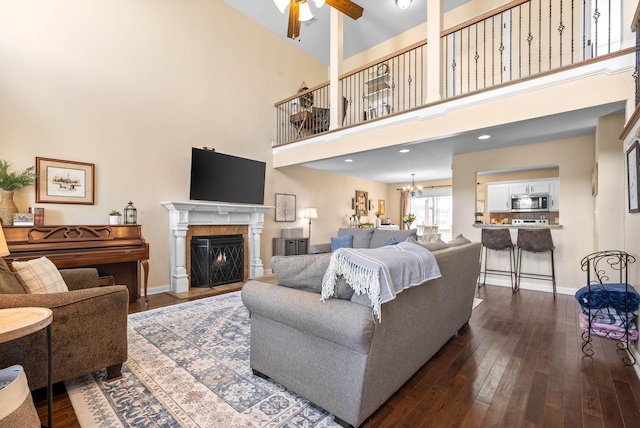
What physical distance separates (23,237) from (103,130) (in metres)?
1.70

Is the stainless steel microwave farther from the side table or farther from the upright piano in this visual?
the side table

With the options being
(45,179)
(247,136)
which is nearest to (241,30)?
(247,136)

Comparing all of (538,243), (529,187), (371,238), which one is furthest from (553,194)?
(371,238)

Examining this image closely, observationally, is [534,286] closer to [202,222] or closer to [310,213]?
[310,213]

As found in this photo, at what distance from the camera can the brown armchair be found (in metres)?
1.58

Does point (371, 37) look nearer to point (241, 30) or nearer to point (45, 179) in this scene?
point (241, 30)

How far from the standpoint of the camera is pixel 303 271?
1769mm

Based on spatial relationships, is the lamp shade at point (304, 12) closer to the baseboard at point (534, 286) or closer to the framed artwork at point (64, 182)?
the framed artwork at point (64, 182)

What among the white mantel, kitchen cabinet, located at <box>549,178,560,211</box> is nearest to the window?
kitchen cabinet, located at <box>549,178,560,211</box>

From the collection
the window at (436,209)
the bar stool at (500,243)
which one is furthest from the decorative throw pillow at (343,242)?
the window at (436,209)

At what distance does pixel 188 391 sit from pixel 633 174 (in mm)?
3738

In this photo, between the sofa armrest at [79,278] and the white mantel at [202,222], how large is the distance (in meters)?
1.73

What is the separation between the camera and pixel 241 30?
221 inches

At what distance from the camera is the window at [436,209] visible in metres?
9.34
